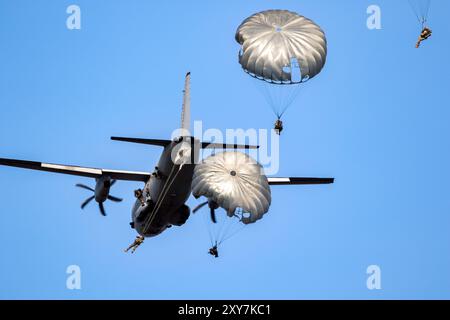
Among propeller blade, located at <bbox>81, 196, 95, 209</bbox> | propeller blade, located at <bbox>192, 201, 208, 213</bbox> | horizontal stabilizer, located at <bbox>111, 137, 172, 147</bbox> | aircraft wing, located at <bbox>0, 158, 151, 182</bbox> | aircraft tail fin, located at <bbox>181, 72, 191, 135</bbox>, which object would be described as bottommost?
propeller blade, located at <bbox>192, 201, 208, 213</bbox>

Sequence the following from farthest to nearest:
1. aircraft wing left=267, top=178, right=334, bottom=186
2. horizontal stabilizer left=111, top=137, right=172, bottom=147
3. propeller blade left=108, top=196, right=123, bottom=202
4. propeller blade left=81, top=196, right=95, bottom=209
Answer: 1. aircraft wing left=267, top=178, right=334, bottom=186
2. propeller blade left=81, top=196, right=95, bottom=209
3. propeller blade left=108, top=196, right=123, bottom=202
4. horizontal stabilizer left=111, top=137, right=172, bottom=147

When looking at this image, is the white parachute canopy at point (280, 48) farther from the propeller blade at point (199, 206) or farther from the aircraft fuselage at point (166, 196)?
the propeller blade at point (199, 206)

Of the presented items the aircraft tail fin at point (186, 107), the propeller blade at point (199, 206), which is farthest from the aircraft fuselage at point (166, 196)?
the aircraft tail fin at point (186, 107)

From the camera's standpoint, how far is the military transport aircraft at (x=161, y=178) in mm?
74062

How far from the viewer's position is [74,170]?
83125 millimetres

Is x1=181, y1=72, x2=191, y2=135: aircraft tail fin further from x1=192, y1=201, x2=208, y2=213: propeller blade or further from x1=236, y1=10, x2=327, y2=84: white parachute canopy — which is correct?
x1=236, y1=10, x2=327, y2=84: white parachute canopy

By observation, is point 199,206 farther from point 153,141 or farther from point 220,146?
point 153,141

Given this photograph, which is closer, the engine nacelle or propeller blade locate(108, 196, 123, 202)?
the engine nacelle

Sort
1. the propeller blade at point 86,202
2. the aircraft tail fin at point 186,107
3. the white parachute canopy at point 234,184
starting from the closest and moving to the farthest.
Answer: the white parachute canopy at point 234,184 < the aircraft tail fin at point 186,107 < the propeller blade at point 86,202

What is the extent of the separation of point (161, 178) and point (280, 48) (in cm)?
1652

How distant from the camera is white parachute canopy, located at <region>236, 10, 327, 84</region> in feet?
216

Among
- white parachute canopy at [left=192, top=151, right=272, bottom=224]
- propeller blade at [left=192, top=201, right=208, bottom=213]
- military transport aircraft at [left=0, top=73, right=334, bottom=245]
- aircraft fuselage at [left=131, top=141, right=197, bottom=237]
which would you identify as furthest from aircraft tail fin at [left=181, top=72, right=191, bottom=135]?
white parachute canopy at [left=192, top=151, right=272, bottom=224]

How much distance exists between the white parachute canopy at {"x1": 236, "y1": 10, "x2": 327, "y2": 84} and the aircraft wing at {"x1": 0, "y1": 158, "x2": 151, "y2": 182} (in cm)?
2137
